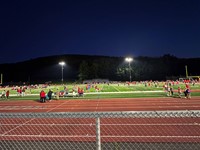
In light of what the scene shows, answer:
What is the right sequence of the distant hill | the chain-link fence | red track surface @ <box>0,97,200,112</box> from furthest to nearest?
the distant hill, red track surface @ <box>0,97,200,112</box>, the chain-link fence

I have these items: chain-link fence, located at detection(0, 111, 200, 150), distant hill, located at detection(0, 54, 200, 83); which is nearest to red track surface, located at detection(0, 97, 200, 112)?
chain-link fence, located at detection(0, 111, 200, 150)

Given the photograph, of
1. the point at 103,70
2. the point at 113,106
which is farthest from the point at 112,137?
the point at 103,70

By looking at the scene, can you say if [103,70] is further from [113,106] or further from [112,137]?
[112,137]

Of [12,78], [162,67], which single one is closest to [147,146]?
[162,67]

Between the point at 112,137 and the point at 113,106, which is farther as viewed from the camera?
the point at 113,106

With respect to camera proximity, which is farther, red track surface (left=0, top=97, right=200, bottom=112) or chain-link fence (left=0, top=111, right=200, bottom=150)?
red track surface (left=0, top=97, right=200, bottom=112)

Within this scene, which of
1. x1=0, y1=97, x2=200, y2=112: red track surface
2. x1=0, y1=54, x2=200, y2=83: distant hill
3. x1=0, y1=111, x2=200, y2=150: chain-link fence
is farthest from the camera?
x1=0, y1=54, x2=200, y2=83: distant hill

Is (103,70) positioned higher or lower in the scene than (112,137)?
higher

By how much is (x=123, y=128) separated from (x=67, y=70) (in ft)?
562

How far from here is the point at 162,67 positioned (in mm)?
141375

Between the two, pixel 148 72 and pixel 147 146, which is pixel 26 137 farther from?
pixel 148 72

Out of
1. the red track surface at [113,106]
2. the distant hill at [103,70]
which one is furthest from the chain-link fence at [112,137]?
the distant hill at [103,70]

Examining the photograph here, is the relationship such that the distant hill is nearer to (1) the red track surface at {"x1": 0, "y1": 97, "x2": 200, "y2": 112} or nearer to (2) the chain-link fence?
(1) the red track surface at {"x1": 0, "y1": 97, "x2": 200, "y2": 112}

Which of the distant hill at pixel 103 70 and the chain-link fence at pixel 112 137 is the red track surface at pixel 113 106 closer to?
the chain-link fence at pixel 112 137
